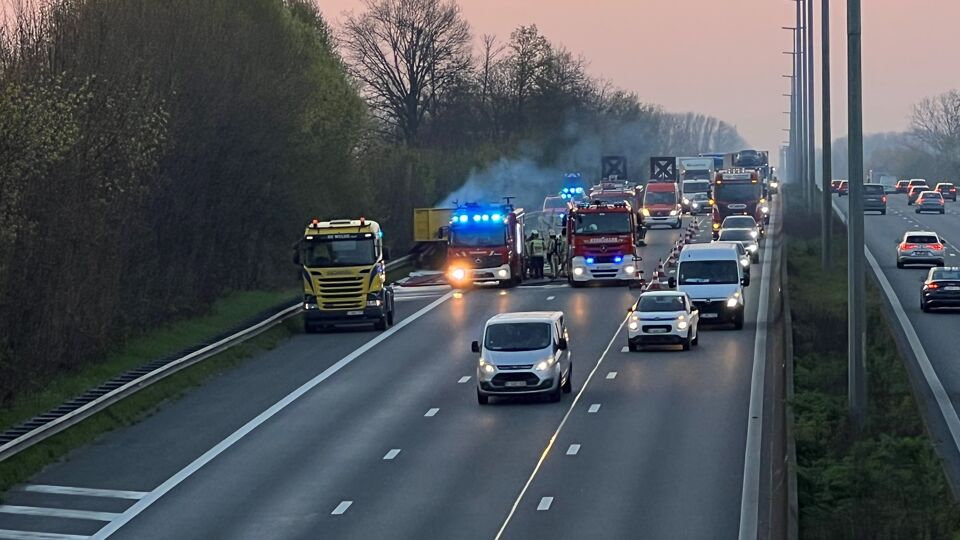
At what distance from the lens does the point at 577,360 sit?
1549 inches

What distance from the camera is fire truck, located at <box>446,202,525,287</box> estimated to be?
5541cm

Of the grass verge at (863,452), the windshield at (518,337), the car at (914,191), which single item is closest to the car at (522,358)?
the windshield at (518,337)

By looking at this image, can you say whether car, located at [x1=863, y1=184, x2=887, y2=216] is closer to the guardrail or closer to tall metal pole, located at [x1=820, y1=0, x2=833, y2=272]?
tall metal pole, located at [x1=820, y1=0, x2=833, y2=272]

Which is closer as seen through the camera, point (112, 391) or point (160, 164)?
point (112, 391)

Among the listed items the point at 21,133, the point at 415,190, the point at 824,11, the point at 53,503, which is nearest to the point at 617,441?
the point at 53,503

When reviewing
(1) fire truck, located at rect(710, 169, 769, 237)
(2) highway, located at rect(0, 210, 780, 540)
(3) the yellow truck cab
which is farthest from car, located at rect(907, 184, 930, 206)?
(2) highway, located at rect(0, 210, 780, 540)

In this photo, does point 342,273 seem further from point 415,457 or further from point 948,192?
point 948,192

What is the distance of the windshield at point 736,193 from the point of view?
76250 mm

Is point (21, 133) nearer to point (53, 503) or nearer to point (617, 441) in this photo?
point (53, 503)

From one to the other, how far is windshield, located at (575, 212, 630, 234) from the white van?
7.81 metres

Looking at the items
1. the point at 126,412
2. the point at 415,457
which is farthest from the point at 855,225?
the point at 126,412

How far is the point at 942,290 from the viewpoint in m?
52.0

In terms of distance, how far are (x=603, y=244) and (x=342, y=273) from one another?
39.6 feet

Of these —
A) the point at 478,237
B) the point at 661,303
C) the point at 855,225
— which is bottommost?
the point at 661,303
